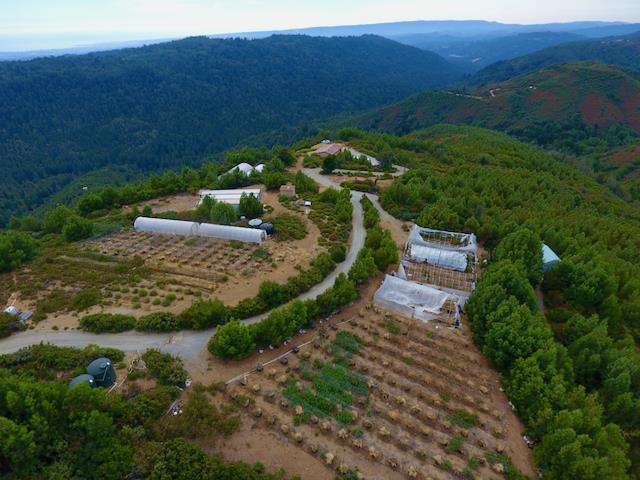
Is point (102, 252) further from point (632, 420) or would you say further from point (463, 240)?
point (632, 420)

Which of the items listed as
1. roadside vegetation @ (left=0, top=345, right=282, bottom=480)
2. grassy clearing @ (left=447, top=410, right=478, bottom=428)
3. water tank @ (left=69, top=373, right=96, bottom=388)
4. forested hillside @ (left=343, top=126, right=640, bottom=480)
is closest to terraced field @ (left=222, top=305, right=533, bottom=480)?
grassy clearing @ (left=447, top=410, right=478, bottom=428)

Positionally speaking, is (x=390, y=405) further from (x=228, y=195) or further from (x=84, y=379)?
(x=228, y=195)

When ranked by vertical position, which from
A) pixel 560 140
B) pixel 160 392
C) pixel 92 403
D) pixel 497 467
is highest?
pixel 92 403

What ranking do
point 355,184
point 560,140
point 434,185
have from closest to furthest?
point 434,185 → point 355,184 → point 560,140

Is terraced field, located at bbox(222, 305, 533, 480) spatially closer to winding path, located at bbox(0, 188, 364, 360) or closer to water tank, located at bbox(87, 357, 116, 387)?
winding path, located at bbox(0, 188, 364, 360)

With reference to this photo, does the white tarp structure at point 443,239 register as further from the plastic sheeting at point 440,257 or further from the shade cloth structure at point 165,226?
the shade cloth structure at point 165,226

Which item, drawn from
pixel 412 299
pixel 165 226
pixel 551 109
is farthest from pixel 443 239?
pixel 551 109

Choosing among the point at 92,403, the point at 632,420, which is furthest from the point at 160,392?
the point at 632,420
